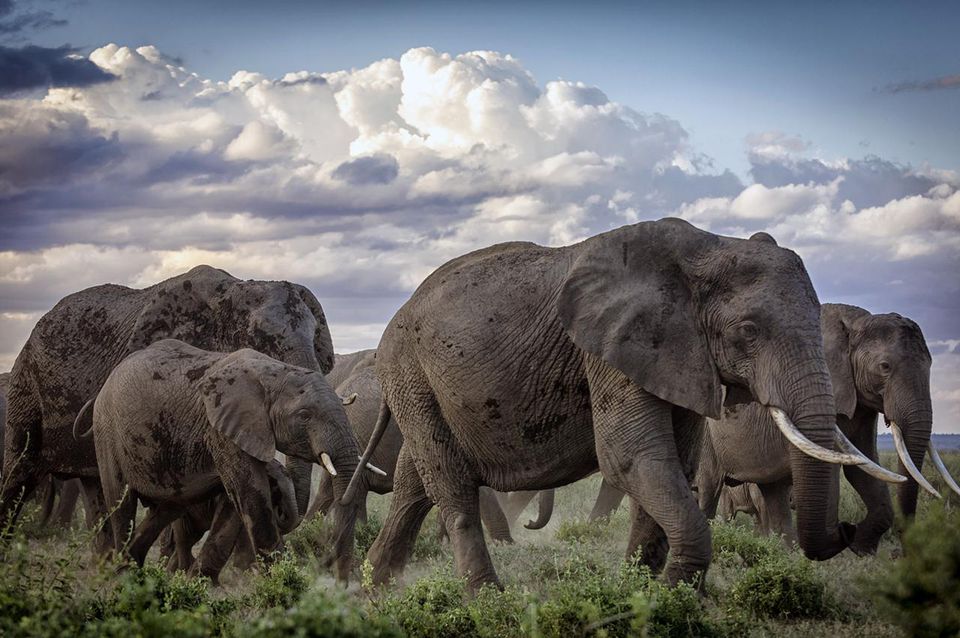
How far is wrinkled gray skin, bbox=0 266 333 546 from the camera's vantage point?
12.9 metres

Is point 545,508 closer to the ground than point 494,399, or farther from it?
closer to the ground

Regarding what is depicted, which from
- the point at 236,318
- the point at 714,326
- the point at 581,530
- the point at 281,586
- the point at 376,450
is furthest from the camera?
the point at 581,530

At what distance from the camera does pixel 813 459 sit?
8.88m

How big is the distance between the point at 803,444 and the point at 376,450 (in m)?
8.22

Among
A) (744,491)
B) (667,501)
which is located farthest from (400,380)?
(744,491)

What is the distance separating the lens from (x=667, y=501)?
27.4 ft

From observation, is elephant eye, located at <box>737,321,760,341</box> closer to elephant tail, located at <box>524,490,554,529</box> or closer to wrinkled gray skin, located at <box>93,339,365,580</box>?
wrinkled gray skin, located at <box>93,339,365,580</box>

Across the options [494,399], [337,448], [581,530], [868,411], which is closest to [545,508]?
[581,530]

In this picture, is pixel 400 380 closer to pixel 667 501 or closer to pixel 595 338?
pixel 595 338

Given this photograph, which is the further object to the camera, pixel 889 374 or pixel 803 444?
pixel 889 374

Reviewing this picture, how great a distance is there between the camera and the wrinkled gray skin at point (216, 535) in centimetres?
1119

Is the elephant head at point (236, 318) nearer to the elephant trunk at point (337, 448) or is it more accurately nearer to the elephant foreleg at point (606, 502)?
the elephant trunk at point (337, 448)

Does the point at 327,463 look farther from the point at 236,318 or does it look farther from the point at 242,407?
the point at 236,318

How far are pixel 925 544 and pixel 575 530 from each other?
10.6m
